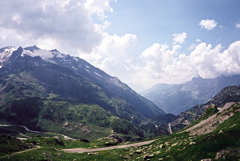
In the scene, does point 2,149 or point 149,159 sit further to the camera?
point 2,149

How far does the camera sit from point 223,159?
16938 mm

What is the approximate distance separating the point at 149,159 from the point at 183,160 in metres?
8.66

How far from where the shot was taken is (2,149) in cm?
3788

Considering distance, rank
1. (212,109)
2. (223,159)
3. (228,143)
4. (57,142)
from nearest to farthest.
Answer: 1. (223,159)
2. (228,143)
3. (57,142)
4. (212,109)

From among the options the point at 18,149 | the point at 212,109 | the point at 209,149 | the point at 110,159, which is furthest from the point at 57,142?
the point at 212,109

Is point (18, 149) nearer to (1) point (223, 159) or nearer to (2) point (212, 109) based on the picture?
(1) point (223, 159)

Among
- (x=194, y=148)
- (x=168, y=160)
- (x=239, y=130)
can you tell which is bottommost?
(x=168, y=160)

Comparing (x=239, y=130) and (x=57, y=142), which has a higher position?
(x=239, y=130)

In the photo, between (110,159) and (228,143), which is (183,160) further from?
(110,159)

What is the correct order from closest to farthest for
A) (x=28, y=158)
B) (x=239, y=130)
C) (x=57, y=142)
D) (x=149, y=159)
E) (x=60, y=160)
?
1. (x=239, y=130)
2. (x=149, y=159)
3. (x=28, y=158)
4. (x=60, y=160)
5. (x=57, y=142)

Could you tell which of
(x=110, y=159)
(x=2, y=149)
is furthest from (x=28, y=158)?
(x=110, y=159)

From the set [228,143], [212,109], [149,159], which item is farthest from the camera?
[212,109]

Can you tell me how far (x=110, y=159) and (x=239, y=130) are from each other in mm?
26991

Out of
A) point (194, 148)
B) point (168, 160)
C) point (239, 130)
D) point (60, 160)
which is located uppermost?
point (239, 130)
